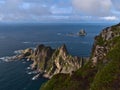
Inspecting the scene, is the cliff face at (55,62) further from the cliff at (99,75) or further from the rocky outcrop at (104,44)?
the cliff at (99,75)

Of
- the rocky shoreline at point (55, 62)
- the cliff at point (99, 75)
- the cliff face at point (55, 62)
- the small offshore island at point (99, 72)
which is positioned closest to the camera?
the cliff at point (99, 75)

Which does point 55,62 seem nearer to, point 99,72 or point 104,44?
point 104,44

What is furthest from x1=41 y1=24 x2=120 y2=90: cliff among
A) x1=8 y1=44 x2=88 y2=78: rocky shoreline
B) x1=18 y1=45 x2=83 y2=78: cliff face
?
x1=18 y1=45 x2=83 y2=78: cliff face

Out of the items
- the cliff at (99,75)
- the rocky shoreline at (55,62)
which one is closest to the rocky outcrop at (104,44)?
the cliff at (99,75)

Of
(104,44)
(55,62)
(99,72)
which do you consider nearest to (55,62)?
(55,62)

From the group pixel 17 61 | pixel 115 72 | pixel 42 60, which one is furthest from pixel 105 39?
pixel 17 61

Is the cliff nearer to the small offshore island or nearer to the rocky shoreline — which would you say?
the small offshore island

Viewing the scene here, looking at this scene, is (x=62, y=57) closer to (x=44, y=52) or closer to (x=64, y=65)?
(x=64, y=65)
